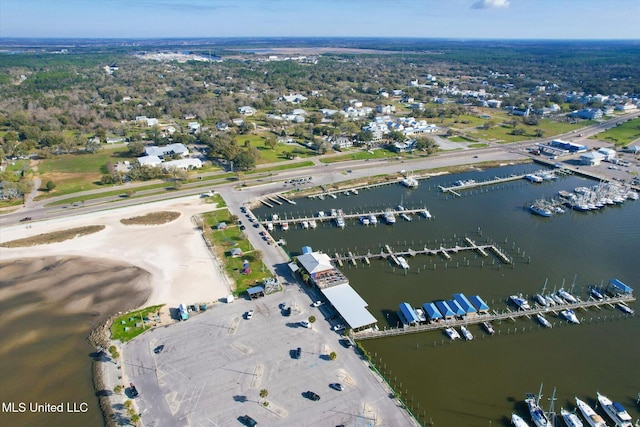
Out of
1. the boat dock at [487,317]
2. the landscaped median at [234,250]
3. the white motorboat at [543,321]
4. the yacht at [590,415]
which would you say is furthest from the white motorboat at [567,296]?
the landscaped median at [234,250]

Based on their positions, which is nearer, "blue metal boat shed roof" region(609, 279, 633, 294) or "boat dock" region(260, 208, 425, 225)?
"blue metal boat shed roof" region(609, 279, 633, 294)

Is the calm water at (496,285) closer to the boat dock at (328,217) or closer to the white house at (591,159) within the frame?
the boat dock at (328,217)

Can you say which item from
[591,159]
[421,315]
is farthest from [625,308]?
[591,159]

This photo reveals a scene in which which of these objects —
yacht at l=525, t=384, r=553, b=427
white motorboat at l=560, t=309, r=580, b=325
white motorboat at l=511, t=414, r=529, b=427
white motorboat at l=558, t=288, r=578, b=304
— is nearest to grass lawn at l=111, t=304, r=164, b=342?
white motorboat at l=511, t=414, r=529, b=427

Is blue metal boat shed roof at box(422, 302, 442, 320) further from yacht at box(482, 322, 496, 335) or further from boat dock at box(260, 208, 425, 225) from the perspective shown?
boat dock at box(260, 208, 425, 225)

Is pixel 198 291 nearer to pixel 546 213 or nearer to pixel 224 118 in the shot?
pixel 546 213
